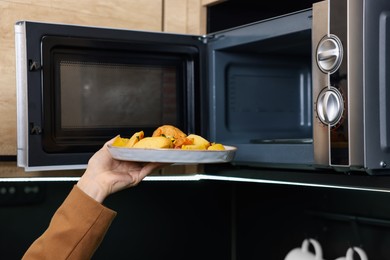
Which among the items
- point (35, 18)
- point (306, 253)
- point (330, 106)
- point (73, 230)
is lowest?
point (306, 253)

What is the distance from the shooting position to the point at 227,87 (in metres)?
1.44

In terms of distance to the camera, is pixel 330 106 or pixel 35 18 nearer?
pixel 330 106

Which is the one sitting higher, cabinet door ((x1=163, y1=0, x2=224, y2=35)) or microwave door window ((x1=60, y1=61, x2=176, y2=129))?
cabinet door ((x1=163, y1=0, x2=224, y2=35))

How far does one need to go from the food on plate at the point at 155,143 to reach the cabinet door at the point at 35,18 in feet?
1.19

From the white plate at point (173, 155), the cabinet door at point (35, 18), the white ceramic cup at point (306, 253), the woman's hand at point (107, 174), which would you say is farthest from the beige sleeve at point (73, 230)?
the white ceramic cup at point (306, 253)

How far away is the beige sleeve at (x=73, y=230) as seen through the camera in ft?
Result: 3.69

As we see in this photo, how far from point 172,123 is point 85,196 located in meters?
0.30

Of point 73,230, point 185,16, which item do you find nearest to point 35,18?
point 185,16

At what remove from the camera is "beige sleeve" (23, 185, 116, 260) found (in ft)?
3.69

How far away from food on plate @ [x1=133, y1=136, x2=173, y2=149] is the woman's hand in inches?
4.8

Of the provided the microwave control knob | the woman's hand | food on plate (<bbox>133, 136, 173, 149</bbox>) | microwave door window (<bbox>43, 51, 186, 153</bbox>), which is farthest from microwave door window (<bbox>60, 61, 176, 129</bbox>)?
the microwave control knob

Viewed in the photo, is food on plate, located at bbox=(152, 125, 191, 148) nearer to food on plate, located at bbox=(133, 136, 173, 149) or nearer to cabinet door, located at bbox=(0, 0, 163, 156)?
food on plate, located at bbox=(133, 136, 173, 149)

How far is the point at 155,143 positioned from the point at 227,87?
1.35 ft

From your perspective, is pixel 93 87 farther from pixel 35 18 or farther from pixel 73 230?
pixel 73 230
